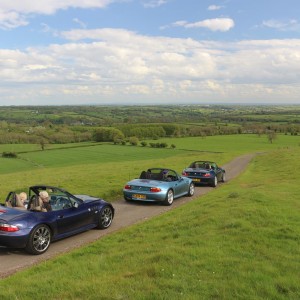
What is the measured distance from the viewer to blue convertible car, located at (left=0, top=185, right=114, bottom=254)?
7.46 meters

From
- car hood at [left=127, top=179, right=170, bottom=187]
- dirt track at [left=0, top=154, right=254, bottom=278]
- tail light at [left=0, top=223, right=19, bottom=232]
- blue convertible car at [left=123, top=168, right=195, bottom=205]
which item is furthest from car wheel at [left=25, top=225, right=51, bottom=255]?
car hood at [left=127, top=179, right=170, bottom=187]

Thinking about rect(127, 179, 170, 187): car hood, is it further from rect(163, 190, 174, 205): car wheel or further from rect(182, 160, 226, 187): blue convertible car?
rect(182, 160, 226, 187): blue convertible car

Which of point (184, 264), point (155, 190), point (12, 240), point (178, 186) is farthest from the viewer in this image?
point (178, 186)

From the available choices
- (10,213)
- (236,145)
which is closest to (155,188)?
(10,213)

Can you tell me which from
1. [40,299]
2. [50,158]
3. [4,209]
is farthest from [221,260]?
[50,158]

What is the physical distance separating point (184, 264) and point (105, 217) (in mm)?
4607

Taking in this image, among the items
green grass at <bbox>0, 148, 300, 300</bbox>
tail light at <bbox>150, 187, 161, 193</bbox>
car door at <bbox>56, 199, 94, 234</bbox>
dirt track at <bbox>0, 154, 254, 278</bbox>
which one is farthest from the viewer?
tail light at <bbox>150, 187, 161, 193</bbox>

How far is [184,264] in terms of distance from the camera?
589 cm

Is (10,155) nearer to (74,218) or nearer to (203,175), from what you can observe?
(203,175)

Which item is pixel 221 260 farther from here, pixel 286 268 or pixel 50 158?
pixel 50 158

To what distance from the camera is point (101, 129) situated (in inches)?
4146

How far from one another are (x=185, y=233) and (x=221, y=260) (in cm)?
219

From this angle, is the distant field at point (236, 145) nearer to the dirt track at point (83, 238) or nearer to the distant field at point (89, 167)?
A: the distant field at point (89, 167)

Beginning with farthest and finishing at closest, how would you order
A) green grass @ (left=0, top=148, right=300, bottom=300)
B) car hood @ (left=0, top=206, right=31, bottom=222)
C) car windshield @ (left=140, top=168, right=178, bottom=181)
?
car windshield @ (left=140, top=168, right=178, bottom=181) < car hood @ (left=0, top=206, right=31, bottom=222) < green grass @ (left=0, top=148, right=300, bottom=300)
